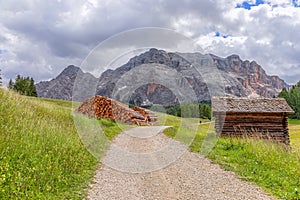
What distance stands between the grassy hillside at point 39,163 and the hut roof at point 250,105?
17930 millimetres

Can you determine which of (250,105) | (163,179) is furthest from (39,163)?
(250,105)

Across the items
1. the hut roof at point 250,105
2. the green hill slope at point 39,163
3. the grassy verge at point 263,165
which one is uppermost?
the hut roof at point 250,105

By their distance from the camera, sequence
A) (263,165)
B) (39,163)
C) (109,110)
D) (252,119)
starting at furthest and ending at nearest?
(109,110)
(252,119)
(263,165)
(39,163)

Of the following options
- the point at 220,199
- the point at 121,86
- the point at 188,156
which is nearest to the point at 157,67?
the point at 121,86

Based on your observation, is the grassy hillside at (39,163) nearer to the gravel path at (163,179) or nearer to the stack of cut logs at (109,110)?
the gravel path at (163,179)

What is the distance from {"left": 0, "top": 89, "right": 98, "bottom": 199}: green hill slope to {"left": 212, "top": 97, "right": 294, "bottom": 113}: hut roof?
58.8ft

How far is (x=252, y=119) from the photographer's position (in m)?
25.5

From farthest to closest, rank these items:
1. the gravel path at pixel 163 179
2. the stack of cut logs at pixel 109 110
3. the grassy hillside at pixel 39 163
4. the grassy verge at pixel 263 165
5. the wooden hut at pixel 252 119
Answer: the stack of cut logs at pixel 109 110
the wooden hut at pixel 252 119
the grassy verge at pixel 263 165
the gravel path at pixel 163 179
the grassy hillside at pixel 39 163

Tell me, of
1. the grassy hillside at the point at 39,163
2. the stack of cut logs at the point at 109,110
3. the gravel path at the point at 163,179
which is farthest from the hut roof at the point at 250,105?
the grassy hillside at the point at 39,163

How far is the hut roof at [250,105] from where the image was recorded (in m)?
25.1

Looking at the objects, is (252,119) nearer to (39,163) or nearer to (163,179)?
(163,179)

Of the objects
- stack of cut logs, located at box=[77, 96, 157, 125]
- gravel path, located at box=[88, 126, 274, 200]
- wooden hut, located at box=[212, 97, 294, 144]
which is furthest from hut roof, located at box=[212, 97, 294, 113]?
gravel path, located at box=[88, 126, 274, 200]

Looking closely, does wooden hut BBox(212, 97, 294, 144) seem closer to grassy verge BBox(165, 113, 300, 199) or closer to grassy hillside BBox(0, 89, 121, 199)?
grassy verge BBox(165, 113, 300, 199)

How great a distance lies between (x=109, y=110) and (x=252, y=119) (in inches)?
530
